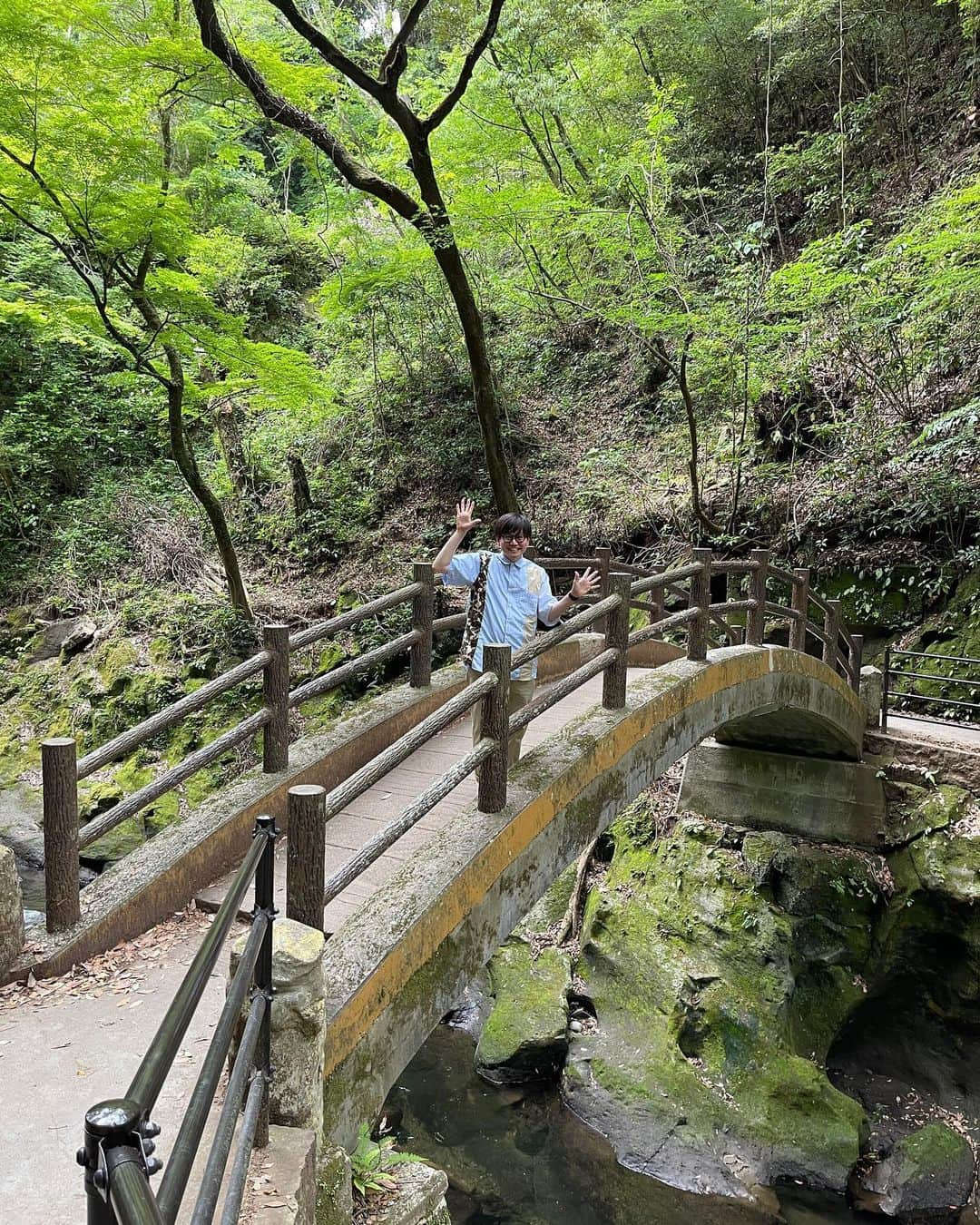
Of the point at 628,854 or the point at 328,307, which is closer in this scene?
the point at 628,854

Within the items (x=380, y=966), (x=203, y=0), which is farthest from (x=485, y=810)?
(x=203, y=0)

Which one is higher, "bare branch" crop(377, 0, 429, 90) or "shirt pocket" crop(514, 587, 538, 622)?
"bare branch" crop(377, 0, 429, 90)

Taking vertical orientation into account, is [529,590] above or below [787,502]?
below

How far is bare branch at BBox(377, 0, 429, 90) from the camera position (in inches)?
314

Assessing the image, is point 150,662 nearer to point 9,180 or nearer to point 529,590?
point 9,180

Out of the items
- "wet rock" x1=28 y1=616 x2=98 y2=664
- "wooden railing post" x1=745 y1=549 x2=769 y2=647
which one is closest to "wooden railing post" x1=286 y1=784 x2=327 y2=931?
"wooden railing post" x1=745 y1=549 x2=769 y2=647

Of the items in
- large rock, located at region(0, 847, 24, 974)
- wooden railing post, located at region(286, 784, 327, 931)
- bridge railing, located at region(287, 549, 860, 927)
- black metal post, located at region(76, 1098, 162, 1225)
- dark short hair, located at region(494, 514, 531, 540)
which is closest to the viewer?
black metal post, located at region(76, 1098, 162, 1225)

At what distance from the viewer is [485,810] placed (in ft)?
15.2

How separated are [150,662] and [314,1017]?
11789mm

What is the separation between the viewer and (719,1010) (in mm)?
8094

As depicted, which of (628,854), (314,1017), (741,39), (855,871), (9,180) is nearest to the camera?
(314,1017)

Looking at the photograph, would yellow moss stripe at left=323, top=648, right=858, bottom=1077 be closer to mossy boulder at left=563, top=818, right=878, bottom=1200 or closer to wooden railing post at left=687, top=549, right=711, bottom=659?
wooden railing post at left=687, top=549, right=711, bottom=659

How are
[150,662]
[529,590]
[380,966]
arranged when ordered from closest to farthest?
[380,966]
[529,590]
[150,662]

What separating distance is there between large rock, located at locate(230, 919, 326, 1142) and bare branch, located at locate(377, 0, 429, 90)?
866cm
